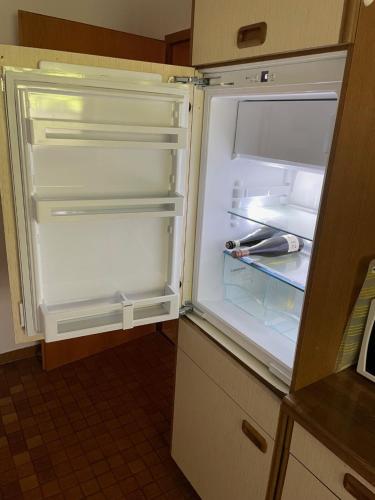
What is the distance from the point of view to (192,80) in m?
1.18

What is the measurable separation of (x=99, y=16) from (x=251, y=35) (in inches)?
59.3

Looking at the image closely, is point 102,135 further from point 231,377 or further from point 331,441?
point 331,441

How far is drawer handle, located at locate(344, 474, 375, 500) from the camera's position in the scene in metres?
0.86

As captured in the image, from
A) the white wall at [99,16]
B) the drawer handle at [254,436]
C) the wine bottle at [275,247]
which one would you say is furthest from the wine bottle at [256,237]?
the white wall at [99,16]

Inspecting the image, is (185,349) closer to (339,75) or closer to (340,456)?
(340,456)

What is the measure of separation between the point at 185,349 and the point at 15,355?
146 cm

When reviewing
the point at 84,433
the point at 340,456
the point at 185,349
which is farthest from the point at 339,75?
the point at 84,433

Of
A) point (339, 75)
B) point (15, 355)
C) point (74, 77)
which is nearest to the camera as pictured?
point (339, 75)

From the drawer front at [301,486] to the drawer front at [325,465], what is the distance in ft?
0.06

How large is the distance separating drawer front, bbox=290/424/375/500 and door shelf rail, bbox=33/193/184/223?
721 mm

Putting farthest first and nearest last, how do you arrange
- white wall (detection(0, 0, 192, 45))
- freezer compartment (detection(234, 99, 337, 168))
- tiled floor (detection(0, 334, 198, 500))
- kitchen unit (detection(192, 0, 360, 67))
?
white wall (detection(0, 0, 192, 45)), tiled floor (detection(0, 334, 198, 500)), freezer compartment (detection(234, 99, 337, 168)), kitchen unit (detection(192, 0, 360, 67))

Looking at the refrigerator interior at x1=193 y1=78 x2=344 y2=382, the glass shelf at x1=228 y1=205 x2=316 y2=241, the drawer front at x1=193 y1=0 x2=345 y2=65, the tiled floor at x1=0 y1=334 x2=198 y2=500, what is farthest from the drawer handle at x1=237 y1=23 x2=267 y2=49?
the tiled floor at x1=0 y1=334 x2=198 y2=500

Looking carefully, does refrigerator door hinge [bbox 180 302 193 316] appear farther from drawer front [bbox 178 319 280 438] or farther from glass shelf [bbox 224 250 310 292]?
glass shelf [bbox 224 250 310 292]

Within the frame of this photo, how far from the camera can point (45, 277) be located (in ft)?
3.80
